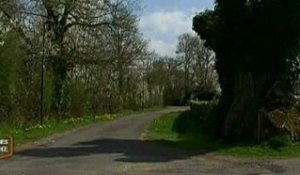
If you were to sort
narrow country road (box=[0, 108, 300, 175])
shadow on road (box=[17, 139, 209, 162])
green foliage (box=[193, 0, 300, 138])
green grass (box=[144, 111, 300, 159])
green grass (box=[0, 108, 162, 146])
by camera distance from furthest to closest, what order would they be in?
green grass (box=[0, 108, 162, 146]), green foliage (box=[193, 0, 300, 138]), green grass (box=[144, 111, 300, 159]), shadow on road (box=[17, 139, 209, 162]), narrow country road (box=[0, 108, 300, 175])

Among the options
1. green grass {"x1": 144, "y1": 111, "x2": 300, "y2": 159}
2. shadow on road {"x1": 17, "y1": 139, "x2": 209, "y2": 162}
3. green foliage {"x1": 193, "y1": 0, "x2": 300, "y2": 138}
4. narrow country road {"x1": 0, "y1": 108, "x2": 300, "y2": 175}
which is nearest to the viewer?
narrow country road {"x1": 0, "y1": 108, "x2": 300, "y2": 175}

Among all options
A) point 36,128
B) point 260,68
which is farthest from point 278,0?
point 36,128

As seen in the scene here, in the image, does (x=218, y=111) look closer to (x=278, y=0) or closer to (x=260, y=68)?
(x=260, y=68)

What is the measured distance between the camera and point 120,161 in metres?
20.2

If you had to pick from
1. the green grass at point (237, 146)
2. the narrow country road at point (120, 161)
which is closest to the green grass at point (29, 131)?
the narrow country road at point (120, 161)

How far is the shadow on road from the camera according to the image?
21.7 m

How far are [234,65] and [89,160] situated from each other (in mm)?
11418

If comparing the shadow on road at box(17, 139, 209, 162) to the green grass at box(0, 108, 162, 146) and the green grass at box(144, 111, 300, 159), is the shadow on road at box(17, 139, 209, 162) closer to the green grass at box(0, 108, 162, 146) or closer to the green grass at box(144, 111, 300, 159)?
the green grass at box(144, 111, 300, 159)

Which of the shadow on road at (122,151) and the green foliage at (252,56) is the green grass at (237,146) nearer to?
the shadow on road at (122,151)

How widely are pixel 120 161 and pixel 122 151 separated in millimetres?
3501

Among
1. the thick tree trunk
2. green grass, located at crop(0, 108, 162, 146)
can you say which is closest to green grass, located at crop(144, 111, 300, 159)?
the thick tree trunk

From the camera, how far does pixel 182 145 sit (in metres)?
27.2

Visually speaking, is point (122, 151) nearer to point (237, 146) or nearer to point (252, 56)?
point (237, 146)

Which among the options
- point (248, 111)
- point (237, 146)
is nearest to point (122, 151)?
point (237, 146)
